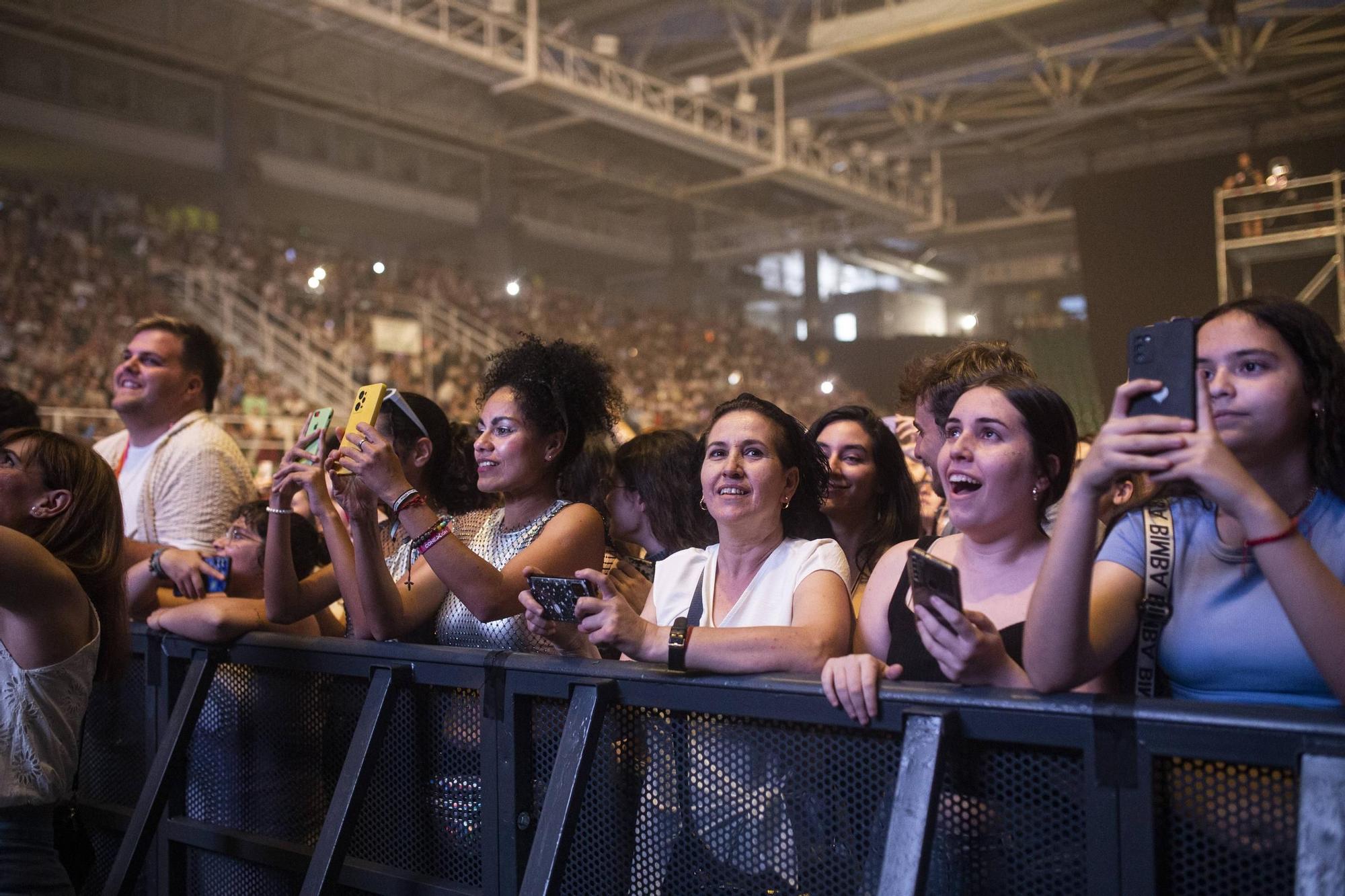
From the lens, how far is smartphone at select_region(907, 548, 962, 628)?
53.3 inches

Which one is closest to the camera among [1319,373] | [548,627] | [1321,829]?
[1321,829]

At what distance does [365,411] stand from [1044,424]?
1332 millimetres

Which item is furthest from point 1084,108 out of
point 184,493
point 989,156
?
point 184,493

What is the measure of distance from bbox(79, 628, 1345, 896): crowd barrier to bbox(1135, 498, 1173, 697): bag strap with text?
21 cm

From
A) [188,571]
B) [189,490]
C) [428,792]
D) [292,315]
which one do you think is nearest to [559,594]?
[428,792]

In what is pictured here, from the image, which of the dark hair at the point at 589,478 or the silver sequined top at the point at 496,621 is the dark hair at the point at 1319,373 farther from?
the dark hair at the point at 589,478

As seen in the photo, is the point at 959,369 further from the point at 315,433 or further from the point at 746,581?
the point at 315,433

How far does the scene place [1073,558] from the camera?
136cm

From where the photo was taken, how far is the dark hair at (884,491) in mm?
2617

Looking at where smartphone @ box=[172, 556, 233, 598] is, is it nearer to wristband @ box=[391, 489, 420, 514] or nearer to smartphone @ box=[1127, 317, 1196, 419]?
A: wristband @ box=[391, 489, 420, 514]

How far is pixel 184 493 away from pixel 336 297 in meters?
11.8

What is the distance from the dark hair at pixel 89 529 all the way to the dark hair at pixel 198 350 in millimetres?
1126

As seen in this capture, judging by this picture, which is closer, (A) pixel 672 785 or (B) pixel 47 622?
(A) pixel 672 785

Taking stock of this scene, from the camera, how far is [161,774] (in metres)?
2.37
